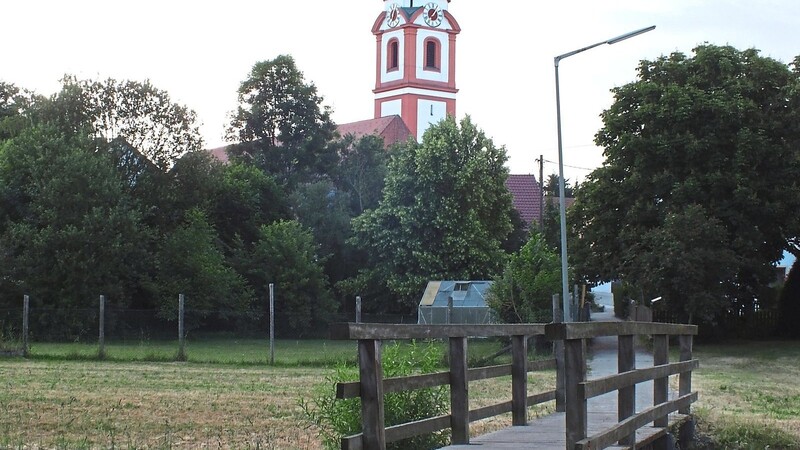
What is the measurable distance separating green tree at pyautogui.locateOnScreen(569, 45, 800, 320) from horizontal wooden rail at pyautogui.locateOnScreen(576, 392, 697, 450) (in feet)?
90.2

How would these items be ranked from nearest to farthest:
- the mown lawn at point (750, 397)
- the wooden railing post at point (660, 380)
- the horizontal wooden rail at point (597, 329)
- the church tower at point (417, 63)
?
the horizontal wooden rail at point (597, 329) → the wooden railing post at point (660, 380) → the mown lawn at point (750, 397) → the church tower at point (417, 63)

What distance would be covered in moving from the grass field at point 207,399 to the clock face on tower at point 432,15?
2540 inches

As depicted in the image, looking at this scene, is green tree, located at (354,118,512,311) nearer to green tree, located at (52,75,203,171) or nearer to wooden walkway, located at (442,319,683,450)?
green tree, located at (52,75,203,171)

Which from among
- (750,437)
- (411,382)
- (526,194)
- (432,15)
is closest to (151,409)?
(411,382)

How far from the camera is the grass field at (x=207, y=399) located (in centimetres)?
1207

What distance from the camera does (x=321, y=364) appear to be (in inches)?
1109

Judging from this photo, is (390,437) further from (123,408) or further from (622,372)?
(123,408)

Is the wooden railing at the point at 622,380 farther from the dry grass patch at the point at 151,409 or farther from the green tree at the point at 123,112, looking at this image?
the green tree at the point at 123,112

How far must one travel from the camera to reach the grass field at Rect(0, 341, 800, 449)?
12.1 meters

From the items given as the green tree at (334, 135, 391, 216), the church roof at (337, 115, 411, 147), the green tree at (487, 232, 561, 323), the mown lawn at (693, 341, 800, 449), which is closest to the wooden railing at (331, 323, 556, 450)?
the mown lawn at (693, 341, 800, 449)

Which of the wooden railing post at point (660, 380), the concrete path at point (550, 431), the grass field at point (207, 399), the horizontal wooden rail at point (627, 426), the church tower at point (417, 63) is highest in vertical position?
the church tower at point (417, 63)

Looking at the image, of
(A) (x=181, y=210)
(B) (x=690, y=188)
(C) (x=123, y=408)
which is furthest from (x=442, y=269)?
(C) (x=123, y=408)

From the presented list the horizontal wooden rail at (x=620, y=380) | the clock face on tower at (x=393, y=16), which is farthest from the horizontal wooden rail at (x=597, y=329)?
the clock face on tower at (x=393, y=16)

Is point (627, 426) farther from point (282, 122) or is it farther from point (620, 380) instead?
point (282, 122)
